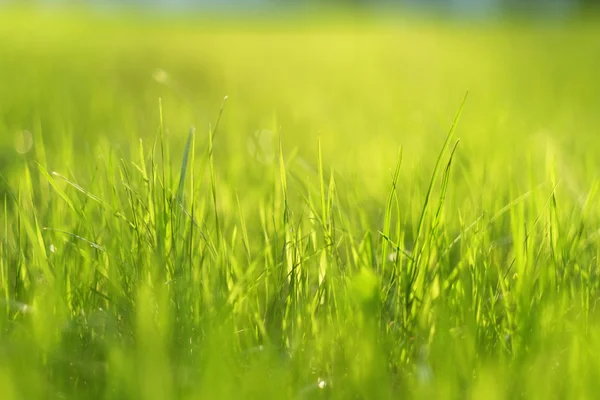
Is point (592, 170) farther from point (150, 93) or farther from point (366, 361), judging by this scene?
point (150, 93)

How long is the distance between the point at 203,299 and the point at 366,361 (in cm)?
28

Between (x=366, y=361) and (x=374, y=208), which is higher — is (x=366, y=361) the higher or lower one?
the higher one

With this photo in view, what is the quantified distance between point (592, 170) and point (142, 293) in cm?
127

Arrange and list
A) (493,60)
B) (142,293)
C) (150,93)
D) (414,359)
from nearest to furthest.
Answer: (142,293) < (414,359) < (150,93) < (493,60)

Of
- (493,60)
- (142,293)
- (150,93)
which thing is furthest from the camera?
(493,60)

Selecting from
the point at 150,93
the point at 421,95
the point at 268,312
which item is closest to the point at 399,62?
the point at 421,95

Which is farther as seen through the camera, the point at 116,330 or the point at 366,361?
the point at 116,330

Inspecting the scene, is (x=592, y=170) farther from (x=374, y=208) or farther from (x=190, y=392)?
(x=190, y=392)

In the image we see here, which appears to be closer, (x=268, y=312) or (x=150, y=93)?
(x=268, y=312)

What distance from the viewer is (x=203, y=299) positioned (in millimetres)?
1075

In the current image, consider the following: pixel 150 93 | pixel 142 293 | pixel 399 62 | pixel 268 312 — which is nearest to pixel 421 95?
pixel 150 93

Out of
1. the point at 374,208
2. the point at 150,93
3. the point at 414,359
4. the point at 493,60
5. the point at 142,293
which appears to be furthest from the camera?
the point at 493,60

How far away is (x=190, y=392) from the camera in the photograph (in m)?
0.85

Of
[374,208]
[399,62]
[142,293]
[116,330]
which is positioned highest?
[142,293]
